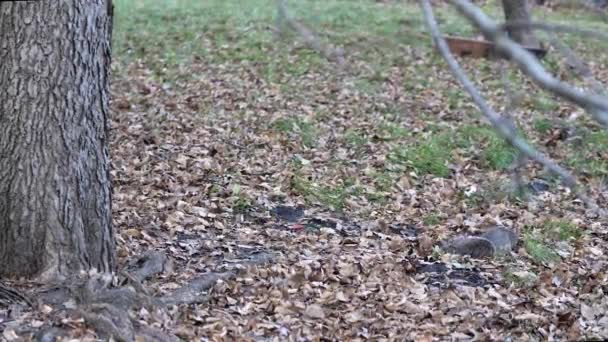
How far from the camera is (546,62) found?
44.3ft

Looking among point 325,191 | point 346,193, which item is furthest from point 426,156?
point 325,191

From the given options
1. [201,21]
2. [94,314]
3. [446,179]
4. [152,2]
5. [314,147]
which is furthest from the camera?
[152,2]

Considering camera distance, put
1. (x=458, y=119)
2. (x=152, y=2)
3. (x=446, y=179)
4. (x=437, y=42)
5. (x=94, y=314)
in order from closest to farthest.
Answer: (x=437, y=42) < (x=94, y=314) < (x=446, y=179) < (x=458, y=119) < (x=152, y=2)

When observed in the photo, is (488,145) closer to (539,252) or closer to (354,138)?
(354,138)

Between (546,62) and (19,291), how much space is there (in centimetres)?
1040

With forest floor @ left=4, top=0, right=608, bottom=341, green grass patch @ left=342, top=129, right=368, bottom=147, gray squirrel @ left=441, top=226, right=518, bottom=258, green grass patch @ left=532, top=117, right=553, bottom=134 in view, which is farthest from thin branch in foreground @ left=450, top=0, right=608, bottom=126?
green grass patch @ left=532, top=117, right=553, bottom=134

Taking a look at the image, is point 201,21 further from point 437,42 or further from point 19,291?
point 437,42

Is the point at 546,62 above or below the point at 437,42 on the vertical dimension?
below

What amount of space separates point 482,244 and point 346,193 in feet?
5.35

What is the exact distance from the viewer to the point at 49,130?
4848 millimetres

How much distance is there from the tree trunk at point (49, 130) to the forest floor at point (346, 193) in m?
0.65

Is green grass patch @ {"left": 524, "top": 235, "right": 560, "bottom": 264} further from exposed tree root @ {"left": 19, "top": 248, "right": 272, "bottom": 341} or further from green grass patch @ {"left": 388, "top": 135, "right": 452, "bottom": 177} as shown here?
exposed tree root @ {"left": 19, "top": 248, "right": 272, "bottom": 341}

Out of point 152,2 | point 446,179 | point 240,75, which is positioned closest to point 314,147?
point 446,179

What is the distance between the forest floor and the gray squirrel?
0.28 ft
